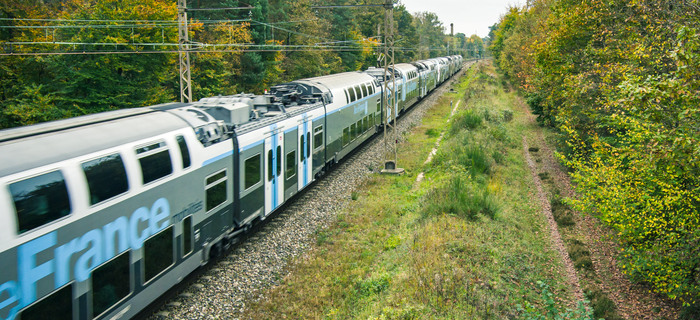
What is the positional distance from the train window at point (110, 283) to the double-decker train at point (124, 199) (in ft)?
0.05

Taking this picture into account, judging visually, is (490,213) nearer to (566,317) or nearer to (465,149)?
(566,317)

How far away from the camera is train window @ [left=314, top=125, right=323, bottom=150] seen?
15.4 m

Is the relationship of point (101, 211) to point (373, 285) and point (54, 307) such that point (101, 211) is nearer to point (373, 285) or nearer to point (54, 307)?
point (54, 307)

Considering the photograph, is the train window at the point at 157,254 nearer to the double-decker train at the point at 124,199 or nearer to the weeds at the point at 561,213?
the double-decker train at the point at 124,199

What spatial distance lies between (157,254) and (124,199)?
1329 millimetres

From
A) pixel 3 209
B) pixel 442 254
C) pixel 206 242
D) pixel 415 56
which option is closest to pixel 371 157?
pixel 442 254

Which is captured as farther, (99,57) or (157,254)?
(99,57)

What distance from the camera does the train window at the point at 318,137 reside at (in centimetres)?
1535

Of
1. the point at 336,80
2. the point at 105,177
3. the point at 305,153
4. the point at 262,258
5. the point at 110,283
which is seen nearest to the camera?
the point at 105,177

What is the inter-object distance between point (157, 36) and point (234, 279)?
21542 mm

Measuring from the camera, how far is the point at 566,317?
25.6ft

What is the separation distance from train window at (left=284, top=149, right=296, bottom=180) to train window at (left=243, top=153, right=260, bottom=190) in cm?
186

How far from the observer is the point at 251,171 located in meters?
10.9

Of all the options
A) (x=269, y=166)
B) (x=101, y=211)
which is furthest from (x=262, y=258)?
(x=101, y=211)
